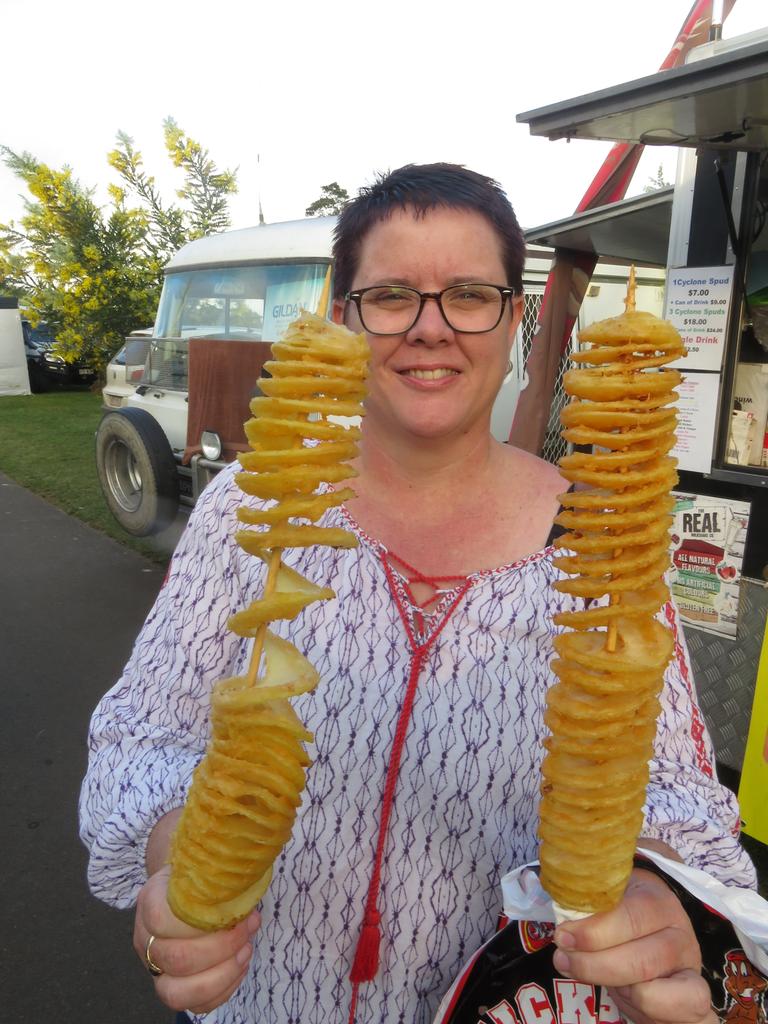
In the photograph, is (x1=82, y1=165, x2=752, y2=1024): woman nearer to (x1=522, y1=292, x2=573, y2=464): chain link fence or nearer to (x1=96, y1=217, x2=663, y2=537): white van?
(x1=96, y1=217, x2=663, y2=537): white van

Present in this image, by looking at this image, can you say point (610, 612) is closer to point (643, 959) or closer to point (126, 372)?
point (643, 959)

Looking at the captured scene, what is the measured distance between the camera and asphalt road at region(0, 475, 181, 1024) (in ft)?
10.2

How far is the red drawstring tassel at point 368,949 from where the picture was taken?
1.43m

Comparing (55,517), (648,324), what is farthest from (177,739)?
(55,517)

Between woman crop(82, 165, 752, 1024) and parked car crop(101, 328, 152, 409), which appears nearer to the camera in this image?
woman crop(82, 165, 752, 1024)

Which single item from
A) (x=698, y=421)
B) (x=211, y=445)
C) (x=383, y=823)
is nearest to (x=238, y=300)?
(x=211, y=445)

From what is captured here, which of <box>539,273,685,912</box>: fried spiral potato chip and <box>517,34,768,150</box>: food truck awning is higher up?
<box>517,34,768,150</box>: food truck awning

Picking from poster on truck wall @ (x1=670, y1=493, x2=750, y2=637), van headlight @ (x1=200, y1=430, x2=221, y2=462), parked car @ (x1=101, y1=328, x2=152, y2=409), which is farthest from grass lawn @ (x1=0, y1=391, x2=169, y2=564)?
poster on truck wall @ (x1=670, y1=493, x2=750, y2=637)

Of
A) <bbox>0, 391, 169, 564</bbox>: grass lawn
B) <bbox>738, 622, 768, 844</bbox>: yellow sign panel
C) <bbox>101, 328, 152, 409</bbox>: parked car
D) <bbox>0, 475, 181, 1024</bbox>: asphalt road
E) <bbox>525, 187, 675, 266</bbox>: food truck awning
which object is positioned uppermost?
<bbox>525, 187, 675, 266</bbox>: food truck awning

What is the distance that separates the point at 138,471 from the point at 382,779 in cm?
622

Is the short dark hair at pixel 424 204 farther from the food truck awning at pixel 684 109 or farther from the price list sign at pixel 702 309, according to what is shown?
the price list sign at pixel 702 309

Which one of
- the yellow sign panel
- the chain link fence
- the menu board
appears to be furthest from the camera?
the chain link fence

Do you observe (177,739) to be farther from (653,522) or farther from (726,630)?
(726,630)

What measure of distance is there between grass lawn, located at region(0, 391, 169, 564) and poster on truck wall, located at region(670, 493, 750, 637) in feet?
19.3
